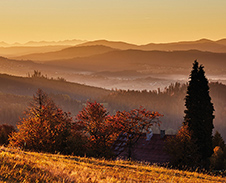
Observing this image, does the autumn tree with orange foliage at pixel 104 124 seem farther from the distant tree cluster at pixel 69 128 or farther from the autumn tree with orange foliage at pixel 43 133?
the autumn tree with orange foliage at pixel 43 133

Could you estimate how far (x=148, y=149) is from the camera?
196 feet

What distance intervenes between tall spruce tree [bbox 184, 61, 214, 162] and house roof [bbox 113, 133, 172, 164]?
6354 mm

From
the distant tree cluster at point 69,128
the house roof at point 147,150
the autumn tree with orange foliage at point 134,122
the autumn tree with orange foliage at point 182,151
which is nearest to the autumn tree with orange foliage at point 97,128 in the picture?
the distant tree cluster at point 69,128

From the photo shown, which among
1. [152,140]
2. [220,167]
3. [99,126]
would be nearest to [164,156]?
[152,140]

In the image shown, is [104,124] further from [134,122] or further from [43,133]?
[43,133]

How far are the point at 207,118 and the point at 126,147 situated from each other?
14963 mm

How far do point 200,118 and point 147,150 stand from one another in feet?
37.4

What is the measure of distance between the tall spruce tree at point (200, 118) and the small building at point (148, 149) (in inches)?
246

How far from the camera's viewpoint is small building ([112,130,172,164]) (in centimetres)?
5656

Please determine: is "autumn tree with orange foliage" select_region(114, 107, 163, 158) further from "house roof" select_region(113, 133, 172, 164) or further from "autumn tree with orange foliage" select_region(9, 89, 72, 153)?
"autumn tree with orange foliage" select_region(9, 89, 72, 153)

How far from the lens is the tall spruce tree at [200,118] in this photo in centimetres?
5522

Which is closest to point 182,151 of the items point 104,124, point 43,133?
point 104,124

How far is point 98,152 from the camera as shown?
4478 centimetres

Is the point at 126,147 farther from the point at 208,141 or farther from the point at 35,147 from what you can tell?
the point at 35,147
